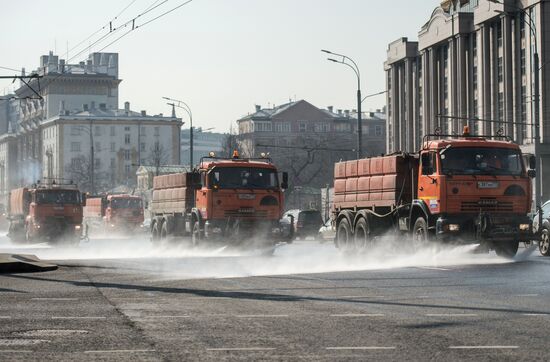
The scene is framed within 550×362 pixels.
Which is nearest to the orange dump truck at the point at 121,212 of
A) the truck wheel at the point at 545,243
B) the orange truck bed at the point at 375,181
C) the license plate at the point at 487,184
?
the orange truck bed at the point at 375,181

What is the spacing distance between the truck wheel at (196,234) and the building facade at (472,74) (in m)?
39.0

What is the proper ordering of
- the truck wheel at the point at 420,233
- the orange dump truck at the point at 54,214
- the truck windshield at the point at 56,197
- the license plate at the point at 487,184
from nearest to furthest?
the license plate at the point at 487,184 < the truck wheel at the point at 420,233 < the orange dump truck at the point at 54,214 < the truck windshield at the point at 56,197

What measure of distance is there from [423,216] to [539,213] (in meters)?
3.54

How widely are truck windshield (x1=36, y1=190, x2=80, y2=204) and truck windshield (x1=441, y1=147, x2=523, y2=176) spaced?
28755 mm

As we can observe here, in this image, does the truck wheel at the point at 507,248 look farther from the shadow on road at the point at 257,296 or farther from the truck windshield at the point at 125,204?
the truck windshield at the point at 125,204

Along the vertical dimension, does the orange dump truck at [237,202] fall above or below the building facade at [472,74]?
below

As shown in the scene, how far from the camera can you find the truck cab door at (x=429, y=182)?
87.9 feet

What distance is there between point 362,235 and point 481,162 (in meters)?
4.81

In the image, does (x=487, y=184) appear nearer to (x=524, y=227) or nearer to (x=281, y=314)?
(x=524, y=227)

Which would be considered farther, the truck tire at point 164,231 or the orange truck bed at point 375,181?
the truck tire at point 164,231

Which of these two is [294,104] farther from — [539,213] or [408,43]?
[539,213]

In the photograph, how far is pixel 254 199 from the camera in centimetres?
3481

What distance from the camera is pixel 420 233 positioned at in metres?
27.4

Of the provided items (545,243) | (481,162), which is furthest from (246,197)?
(481,162)
